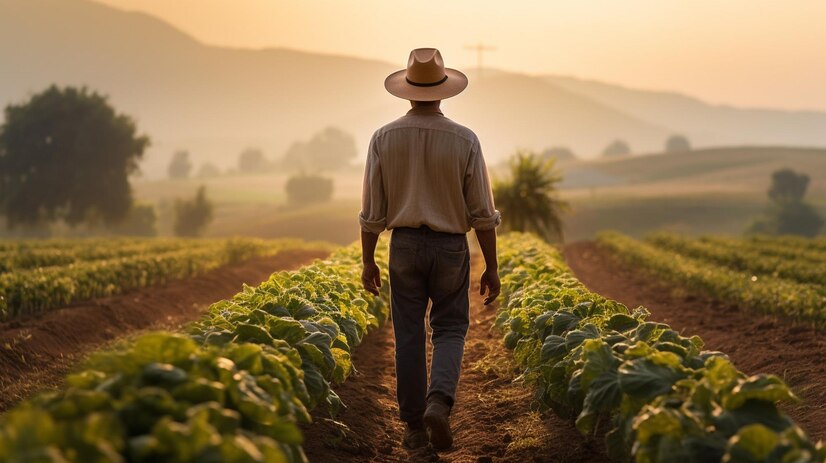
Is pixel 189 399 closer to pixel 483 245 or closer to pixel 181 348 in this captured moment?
pixel 181 348

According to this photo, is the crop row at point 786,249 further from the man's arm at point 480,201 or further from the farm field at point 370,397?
the man's arm at point 480,201

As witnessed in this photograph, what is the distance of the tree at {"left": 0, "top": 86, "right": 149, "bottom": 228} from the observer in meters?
54.8

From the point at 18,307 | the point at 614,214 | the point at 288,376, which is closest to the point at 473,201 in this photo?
the point at 288,376

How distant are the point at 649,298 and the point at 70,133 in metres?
50.4

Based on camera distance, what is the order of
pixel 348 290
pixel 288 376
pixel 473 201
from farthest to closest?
1. pixel 348 290
2. pixel 473 201
3. pixel 288 376

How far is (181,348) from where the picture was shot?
11.6 ft

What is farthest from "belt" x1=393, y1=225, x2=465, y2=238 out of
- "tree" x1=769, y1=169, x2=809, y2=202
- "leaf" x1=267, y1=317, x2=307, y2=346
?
"tree" x1=769, y1=169, x2=809, y2=202

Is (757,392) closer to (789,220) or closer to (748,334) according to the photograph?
(748,334)

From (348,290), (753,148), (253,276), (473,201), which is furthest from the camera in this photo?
(753,148)

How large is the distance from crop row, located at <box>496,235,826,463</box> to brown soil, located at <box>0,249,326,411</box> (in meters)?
5.80

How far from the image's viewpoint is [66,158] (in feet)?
184

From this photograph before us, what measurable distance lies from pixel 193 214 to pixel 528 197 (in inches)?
2048

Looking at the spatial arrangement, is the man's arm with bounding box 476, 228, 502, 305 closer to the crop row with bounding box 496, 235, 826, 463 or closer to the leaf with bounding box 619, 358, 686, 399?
the crop row with bounding box 496, 235, 826, 463

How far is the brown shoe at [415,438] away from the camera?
5.94 metres
